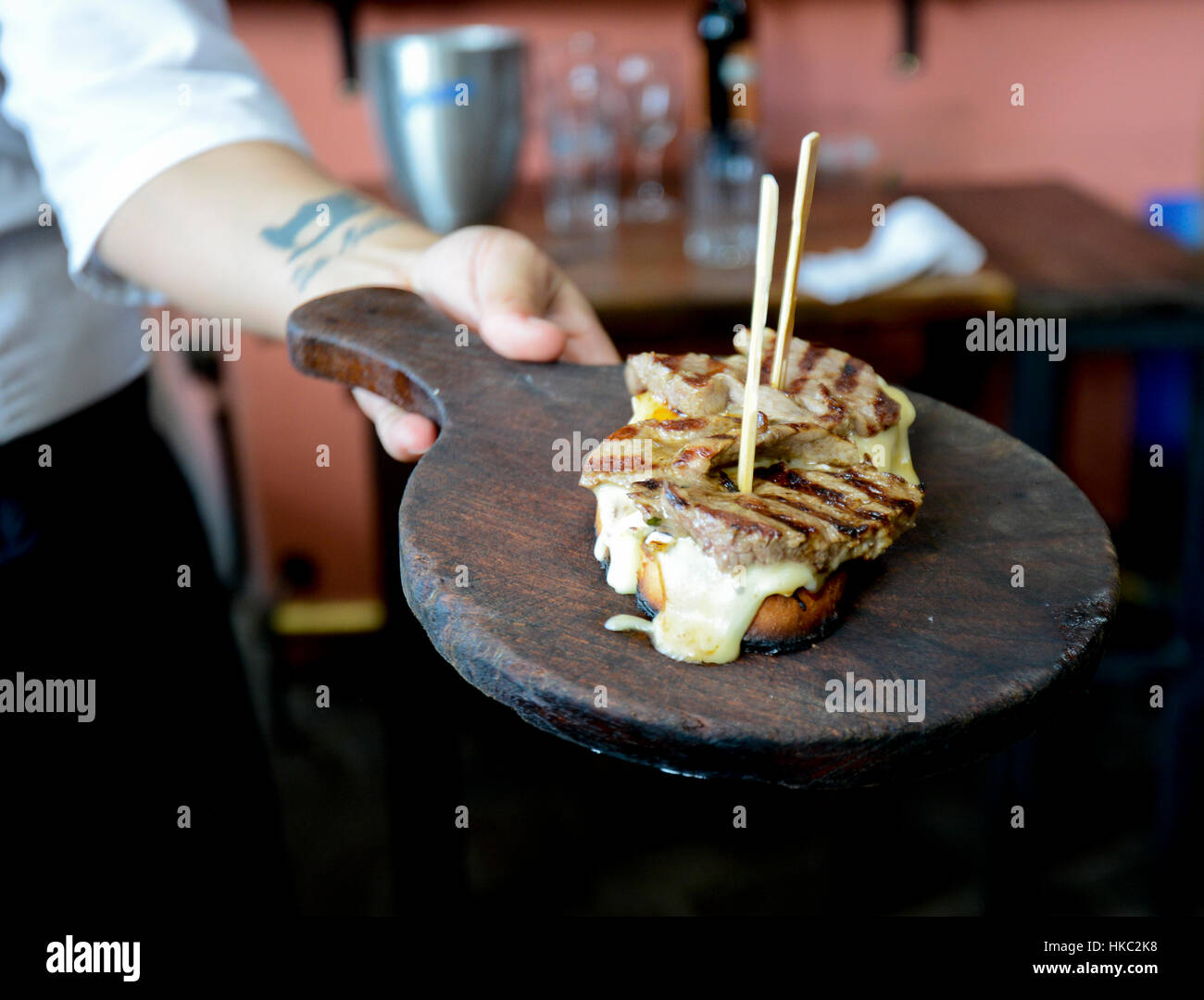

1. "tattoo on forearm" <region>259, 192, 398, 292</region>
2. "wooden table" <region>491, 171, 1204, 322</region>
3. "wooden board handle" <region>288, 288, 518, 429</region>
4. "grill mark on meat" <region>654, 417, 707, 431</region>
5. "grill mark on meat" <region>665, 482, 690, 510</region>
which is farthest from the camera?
"wooden table" <region>491, 171, 1204, 322</region>

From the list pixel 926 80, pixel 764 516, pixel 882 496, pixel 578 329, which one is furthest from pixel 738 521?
pixel 926 80

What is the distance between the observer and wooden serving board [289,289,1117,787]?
0.94 m

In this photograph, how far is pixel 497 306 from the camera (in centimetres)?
142

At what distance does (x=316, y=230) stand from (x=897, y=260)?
1262 mm

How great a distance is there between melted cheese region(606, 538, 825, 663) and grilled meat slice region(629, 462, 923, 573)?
0.01 meters

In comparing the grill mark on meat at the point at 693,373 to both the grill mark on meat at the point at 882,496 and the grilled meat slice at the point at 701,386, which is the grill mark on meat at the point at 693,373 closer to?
the grilled meat slice at the point at 701,386

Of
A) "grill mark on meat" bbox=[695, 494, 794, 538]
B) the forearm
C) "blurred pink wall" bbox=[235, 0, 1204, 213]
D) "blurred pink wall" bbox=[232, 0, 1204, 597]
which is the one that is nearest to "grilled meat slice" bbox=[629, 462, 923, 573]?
"grill mark on meat" bbox=[695, 494, 794, 538]

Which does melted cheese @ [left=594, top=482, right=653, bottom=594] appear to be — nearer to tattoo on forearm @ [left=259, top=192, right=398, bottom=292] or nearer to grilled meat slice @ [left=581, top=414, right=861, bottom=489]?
grilled meat slice @ [left=581, top=414, right=861, bottom=489]

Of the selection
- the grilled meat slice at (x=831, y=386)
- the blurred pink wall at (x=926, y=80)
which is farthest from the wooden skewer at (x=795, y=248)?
the blurred pink wall at (x=926, y=80)

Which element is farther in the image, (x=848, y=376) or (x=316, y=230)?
(x=316, y=230)

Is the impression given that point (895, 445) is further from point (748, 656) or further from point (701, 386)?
point (748, 656)
